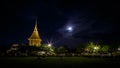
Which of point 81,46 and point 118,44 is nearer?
point 118,44

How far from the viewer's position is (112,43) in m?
78.5

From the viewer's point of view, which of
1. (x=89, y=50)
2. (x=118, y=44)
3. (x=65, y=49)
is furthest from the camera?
(x=65, y=49)

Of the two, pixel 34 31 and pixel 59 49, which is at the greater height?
pixel 34 31

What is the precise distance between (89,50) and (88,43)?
2498 mm

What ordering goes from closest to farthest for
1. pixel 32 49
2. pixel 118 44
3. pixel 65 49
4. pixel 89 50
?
pixel 32 49, pixel 118 44, pixel 89 50, pixel 65 49

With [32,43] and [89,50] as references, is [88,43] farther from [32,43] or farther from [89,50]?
[32,43]

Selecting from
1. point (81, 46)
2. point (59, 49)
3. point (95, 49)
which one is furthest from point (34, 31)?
point (95, 49)

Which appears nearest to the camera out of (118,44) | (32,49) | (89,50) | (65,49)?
(32,49)

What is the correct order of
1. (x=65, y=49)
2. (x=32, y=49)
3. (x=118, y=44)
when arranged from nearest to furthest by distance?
1. (x=32, y=49)
2. (x=118, y=44)
3. (x=65, y=49)

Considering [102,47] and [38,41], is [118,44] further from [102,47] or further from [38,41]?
[38,41]

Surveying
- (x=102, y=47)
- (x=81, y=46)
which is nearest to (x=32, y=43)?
(x=81, y=46)

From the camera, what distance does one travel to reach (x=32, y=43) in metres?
85.6

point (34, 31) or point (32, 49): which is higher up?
point (34, 31)

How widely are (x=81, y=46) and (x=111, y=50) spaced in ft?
36.2
